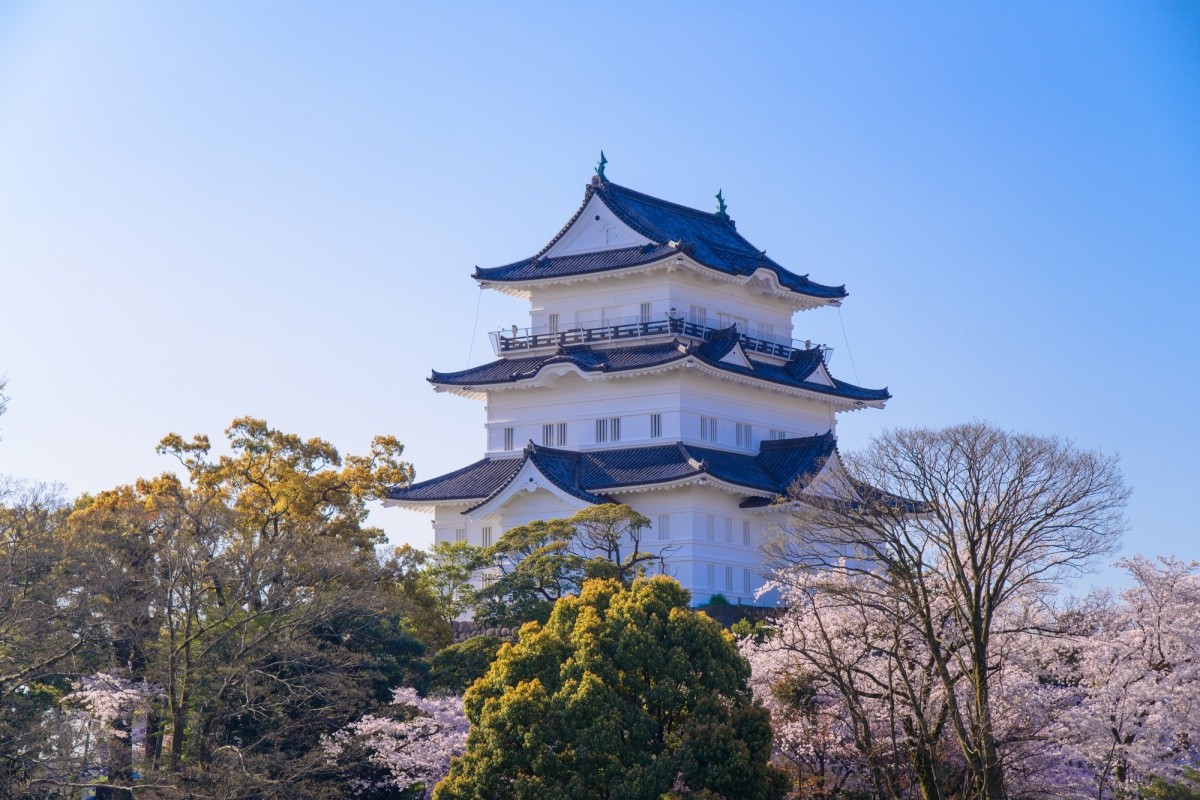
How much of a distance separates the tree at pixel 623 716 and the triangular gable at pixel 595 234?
27574mm

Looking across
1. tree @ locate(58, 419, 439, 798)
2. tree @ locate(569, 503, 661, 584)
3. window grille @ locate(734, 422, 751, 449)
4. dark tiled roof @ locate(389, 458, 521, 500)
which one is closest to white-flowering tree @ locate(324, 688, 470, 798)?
tree @ locate(58, 419, 439, 798)

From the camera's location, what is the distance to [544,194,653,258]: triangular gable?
6088cm

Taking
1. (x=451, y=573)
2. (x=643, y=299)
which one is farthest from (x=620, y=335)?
(x=451, y=573)

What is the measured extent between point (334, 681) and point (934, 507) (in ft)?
44.6

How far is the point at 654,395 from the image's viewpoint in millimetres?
57906

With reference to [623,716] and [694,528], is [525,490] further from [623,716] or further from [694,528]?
[623,716]

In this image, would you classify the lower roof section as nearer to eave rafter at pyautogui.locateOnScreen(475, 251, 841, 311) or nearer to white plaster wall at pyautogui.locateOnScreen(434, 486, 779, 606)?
white plaster wall at pyautogui.locateOnScreen(434, 486, 779, 606)

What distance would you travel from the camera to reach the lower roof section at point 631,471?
54.6m

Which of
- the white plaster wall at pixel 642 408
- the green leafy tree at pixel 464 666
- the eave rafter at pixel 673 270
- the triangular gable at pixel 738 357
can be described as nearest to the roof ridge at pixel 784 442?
the white plaster wall at pixel 642 408

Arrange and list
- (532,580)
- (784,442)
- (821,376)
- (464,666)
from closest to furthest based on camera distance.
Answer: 1. (464,666)
2. (532,580)
3. (784,442)
4. (821,376)

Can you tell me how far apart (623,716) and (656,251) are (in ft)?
93.6

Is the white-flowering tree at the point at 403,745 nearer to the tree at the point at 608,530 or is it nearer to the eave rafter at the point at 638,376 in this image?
the tree at the point at 608,530

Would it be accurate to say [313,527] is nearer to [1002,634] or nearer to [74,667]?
[74,667]

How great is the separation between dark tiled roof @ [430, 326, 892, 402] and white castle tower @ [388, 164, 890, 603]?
0.08m
